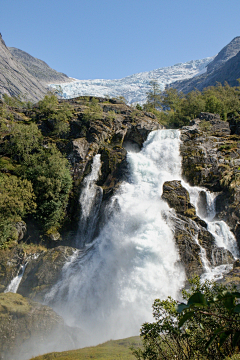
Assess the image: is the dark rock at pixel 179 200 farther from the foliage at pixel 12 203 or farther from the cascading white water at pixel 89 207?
the foliage at pixel 12 203

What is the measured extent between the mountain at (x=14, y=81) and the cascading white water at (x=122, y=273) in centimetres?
13312

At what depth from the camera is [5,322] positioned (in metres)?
13.6

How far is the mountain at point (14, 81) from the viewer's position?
443 ft

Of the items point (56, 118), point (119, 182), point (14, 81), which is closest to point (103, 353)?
point (119, 182)

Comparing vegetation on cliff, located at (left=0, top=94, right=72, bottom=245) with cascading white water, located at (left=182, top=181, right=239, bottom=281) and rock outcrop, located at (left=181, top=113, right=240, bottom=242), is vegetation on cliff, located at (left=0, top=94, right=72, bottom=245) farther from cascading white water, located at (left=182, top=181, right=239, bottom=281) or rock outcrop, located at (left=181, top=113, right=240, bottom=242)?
rock outcrop, located at (left=181, top=113, right=240, bottom=242)

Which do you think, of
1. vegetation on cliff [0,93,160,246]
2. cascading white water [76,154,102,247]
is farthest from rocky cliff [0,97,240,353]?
cascading white water [76,154,102,247]

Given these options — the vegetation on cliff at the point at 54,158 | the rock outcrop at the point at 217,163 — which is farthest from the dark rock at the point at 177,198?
the vegetation on cliff at the point at 54,158

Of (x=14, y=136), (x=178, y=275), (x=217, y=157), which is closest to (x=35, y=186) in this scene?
(x=14, y=136)

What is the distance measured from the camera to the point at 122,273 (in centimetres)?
1833

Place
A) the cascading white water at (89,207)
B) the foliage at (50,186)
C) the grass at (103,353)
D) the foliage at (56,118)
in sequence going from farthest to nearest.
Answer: the foliage at (56,118) < the cascading white water at (89,207) < the foliage at (50,186) < the grass at (103,353)

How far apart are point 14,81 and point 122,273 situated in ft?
518

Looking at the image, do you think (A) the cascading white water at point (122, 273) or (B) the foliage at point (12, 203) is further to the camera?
(B) the foliage at point (12, 203)

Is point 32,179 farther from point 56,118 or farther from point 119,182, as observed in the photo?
point 56,118

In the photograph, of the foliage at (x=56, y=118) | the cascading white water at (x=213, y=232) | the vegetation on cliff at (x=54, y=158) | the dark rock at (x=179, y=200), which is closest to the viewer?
the cascading white water at (x=213, y=232)
